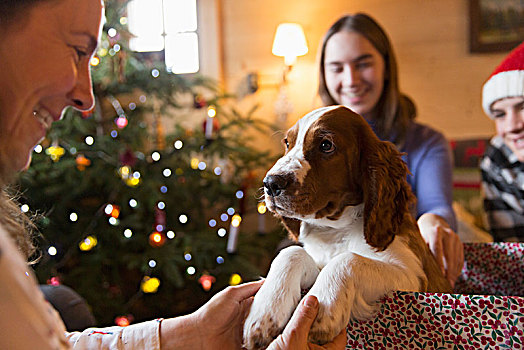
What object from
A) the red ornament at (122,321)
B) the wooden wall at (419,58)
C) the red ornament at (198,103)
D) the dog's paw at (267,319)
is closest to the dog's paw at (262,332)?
the dog's paw at (267,319)

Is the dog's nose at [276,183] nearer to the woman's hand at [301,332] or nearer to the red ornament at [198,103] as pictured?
the woman's hand at [301,332]

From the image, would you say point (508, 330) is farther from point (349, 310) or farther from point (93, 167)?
point (93, 167)

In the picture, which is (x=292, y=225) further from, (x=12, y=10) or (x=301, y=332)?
(x=12, y=10)

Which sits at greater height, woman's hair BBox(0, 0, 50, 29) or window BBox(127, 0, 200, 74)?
window BBox(127, 0, 200, 74)

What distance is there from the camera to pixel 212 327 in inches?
37.9

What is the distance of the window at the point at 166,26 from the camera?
371cm

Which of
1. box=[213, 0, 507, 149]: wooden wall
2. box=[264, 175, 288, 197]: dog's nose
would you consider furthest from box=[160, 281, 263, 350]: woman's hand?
box=[213, 0, 507, 149]: wooden wall

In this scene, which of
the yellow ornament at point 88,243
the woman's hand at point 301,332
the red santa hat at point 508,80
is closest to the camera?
the woman's hand at point 301,332

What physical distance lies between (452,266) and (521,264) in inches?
10.9

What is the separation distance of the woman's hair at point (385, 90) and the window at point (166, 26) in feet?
7.26

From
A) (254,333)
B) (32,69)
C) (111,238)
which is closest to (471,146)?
(111,238)

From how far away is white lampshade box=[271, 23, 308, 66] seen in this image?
3338 mm

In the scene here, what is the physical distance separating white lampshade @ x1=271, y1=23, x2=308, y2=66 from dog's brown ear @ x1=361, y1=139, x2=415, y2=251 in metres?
2.57

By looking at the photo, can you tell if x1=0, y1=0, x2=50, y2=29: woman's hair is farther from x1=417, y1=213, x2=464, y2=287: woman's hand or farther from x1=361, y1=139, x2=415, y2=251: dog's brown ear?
x1=417, y1=213, x2=464, y2=287: woman's hand
